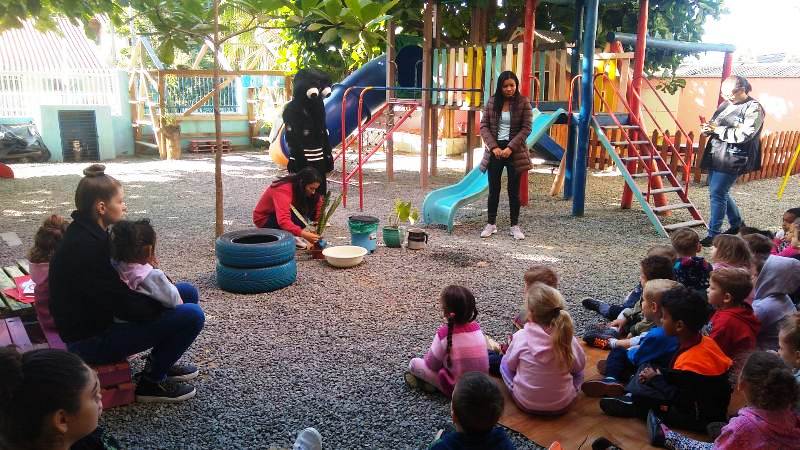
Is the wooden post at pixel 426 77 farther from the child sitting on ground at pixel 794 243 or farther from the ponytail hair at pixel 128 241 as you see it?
the ponytail hair at pixel 128 241

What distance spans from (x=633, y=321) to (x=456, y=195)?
409cm

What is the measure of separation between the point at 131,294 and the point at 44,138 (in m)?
13.4

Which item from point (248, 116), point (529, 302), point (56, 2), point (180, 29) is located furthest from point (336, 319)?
point (248, 116)

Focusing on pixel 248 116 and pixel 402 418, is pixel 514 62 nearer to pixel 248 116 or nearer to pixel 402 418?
pixel 402 418

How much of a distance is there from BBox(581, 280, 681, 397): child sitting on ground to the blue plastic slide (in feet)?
13.3

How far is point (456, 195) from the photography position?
8172mm

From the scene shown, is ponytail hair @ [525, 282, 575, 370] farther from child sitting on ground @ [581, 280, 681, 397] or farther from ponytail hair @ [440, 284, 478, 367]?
child sitting on ground @ [581, 280, 681, 397]

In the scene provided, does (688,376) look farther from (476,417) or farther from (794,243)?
(794,243)

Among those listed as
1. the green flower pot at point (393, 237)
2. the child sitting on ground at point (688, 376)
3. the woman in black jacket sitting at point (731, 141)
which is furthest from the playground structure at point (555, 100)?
the child sitting on ground at point (688, 376)

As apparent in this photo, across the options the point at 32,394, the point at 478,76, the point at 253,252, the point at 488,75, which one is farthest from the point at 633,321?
the point at 478,76

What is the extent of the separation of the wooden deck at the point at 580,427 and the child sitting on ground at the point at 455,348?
0.33 metres

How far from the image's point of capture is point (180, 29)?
20.4 feet

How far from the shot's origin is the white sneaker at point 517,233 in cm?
729

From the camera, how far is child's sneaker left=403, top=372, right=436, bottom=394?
3564 mm
